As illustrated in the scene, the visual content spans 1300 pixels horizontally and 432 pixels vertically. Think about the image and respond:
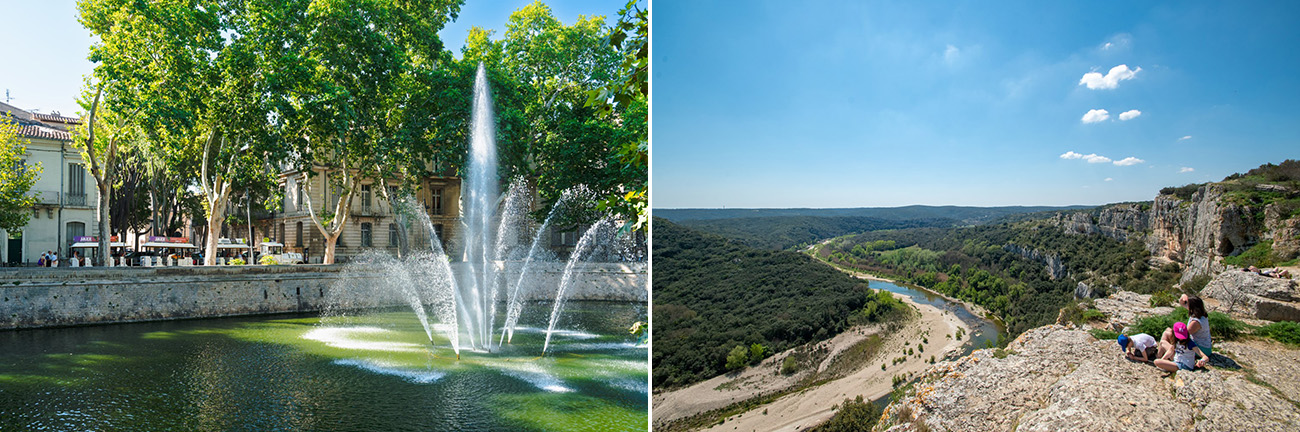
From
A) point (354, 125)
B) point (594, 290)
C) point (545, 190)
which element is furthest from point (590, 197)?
point (354, 125)

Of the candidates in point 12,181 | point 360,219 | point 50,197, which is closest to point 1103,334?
point 12,181

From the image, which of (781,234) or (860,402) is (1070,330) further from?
(781,234)

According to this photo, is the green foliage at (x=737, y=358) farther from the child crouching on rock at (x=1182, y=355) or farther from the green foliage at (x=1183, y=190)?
the green foliage at (x=1183, y=190)

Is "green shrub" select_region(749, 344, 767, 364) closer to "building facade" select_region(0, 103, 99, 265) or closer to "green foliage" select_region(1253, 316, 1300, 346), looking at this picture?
"green foliage" select_region(1253, 316, 1300, 346)

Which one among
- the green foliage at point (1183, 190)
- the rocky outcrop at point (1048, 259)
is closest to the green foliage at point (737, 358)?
the rocky outcrop at point (1048, 259)

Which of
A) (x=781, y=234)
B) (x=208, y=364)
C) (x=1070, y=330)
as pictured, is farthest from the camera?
(x=208, y=364)

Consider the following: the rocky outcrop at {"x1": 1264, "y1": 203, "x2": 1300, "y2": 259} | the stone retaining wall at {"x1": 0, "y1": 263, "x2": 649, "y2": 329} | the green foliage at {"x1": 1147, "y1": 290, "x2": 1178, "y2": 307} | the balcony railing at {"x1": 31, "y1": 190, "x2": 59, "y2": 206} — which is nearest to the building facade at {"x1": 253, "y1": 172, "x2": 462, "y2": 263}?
the stone retaining wall at {"x1": 0, "y1": 263, "x2": 649, "y2": 329}
